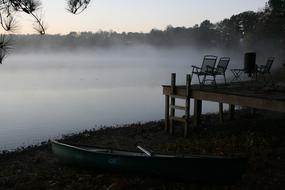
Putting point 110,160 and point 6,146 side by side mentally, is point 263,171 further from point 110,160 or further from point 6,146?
point 6,146

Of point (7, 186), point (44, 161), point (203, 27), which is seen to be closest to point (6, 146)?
point (44, 161)

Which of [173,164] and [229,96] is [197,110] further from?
[173,164]

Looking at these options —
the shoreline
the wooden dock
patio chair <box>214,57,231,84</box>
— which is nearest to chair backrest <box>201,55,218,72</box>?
patio chair <box>214,57,231,84</box>

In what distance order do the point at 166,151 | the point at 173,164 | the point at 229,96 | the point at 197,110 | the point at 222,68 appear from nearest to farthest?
1. the point at 173,164
2. the point at 166,151
3. the point at 229,96
4. the point at 197,110
5. the point at 222,68

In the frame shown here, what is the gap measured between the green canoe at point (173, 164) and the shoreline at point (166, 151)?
0.55 feet

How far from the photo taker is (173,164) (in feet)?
23.5

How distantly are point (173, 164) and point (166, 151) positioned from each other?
8.07 feet

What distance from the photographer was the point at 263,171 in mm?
7660

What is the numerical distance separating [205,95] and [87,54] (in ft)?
436

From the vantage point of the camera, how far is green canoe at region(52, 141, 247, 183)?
6848 millimetres

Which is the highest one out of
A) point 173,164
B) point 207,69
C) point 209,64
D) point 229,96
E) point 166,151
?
point 209,64

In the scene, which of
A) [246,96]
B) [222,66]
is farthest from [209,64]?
[246,96]

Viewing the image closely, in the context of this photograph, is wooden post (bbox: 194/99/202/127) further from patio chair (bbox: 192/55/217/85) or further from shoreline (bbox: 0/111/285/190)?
patio chair (bbox: 192/55/217/85)

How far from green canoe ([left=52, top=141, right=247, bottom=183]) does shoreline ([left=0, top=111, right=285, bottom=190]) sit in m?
0.17
